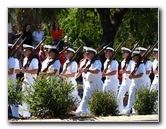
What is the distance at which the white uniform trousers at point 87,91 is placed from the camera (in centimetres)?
1223

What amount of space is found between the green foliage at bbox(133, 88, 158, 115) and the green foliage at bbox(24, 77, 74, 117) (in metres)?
0.86

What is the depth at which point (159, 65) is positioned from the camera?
12.0 metres

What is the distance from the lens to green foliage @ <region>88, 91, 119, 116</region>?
12.1m

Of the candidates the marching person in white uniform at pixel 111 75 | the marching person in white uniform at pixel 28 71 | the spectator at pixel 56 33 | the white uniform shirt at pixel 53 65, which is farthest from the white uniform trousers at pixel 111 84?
the marching person in white uniform at pixel 28 71

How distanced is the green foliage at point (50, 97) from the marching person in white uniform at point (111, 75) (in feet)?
2.05

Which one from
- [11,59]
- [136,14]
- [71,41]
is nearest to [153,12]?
[136,14]

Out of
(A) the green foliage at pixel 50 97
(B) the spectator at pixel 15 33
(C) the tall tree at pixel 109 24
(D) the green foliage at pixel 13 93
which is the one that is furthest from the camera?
(C) the tall tree at pixel 109 24

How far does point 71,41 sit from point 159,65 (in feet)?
4.08

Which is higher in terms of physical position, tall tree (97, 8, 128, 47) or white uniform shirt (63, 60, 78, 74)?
tall tree (97, 8, 128, 47)

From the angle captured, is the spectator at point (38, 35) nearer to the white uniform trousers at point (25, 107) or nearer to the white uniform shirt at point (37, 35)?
the white uniform shirt at point (37, 35)

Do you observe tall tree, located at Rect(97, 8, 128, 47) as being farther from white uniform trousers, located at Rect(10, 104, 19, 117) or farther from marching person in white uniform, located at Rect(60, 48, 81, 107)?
white uniform trousers, located at Rect(10, 104, 19, 117)

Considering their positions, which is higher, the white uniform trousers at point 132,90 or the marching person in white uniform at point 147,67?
the marching person in white uniform at point 147,67

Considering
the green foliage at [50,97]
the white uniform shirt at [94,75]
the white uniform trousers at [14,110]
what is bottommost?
the white uniform trousers at [14,110]

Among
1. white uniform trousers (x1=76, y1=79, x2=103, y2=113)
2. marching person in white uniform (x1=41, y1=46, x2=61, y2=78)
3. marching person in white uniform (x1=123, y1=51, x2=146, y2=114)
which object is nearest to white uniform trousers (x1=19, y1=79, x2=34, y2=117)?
marching person in white uniform (x1=41, y1=46, x2=61, y2=78)
